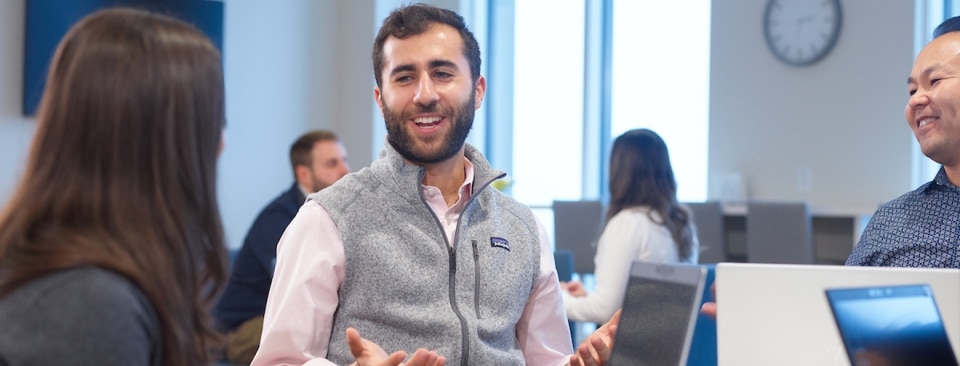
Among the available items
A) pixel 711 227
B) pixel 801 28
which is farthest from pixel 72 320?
pixel 801 28

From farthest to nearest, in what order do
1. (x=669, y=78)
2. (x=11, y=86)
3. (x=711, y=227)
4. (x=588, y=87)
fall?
1. (x=588, y=87)
2. (x=669, y=78)
3. (x=711, y=227)
4. (x=11, y=86)

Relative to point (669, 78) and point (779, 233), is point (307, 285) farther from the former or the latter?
point (669, 78)

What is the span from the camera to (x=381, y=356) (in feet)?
4.78

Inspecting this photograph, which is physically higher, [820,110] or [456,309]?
[820,110]

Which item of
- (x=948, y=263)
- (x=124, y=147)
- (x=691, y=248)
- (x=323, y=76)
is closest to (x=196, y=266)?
(x=124, y=147)

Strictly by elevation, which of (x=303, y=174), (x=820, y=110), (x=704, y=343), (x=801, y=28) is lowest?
(x=704, y=343)

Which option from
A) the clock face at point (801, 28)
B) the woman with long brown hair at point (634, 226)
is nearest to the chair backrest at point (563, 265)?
the woman with long brown hair at point (634, 226)

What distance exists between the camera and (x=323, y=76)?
738 cm

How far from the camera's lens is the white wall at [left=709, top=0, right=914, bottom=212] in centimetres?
559

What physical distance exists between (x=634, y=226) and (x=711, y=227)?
227cm

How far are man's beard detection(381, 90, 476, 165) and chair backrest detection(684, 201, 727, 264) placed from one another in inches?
158

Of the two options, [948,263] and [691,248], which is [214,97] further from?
[691,248]

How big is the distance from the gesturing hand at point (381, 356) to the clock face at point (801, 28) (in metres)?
4.99

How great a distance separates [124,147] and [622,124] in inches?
243
